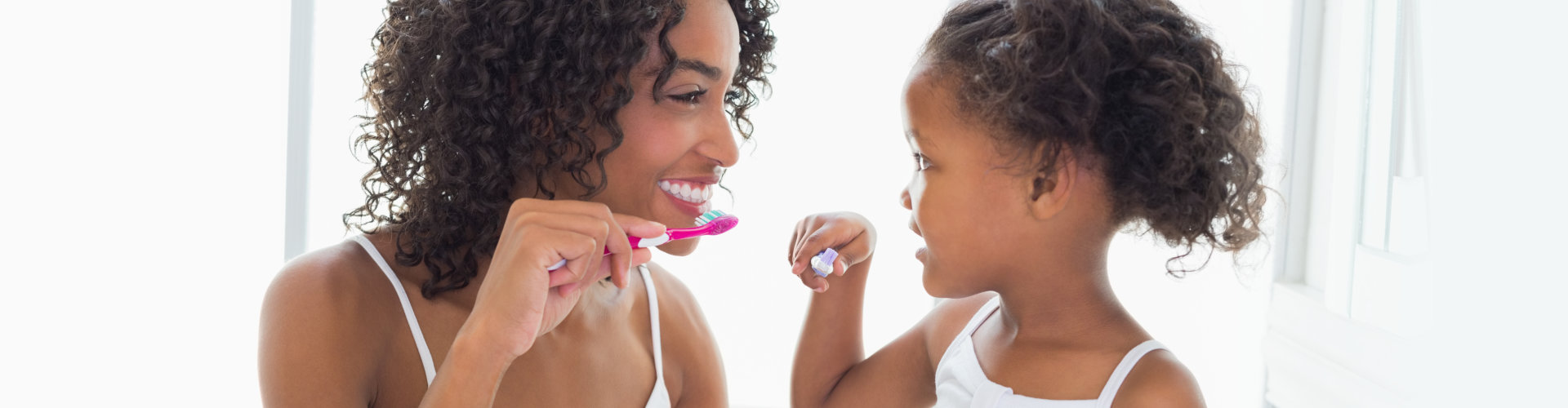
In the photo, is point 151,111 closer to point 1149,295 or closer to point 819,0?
point 819,0

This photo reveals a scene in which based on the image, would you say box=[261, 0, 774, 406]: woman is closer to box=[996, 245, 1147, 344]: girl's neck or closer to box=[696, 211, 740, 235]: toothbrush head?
box=[696, 211, 740, 235]: toothbrush head

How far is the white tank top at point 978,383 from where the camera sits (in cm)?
84

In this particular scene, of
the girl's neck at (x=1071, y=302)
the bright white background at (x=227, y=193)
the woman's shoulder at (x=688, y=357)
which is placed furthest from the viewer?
the bright white background at (x=227, y=193)

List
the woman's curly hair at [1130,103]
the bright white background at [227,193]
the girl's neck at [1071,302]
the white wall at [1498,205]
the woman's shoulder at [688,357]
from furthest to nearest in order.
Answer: the bright white background at [227,193] < the woman's shoulder at [688,357] < the girl's neck at [1071,302] < the woman's curly hair at [1130,103] < the white wall at [1498,205]

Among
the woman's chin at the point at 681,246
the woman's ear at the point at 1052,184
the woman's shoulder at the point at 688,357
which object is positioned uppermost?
the woman's ear at the point at 1052,184

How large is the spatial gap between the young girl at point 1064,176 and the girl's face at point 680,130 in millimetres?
148

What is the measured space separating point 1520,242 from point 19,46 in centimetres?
238

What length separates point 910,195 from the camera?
947 millimetres

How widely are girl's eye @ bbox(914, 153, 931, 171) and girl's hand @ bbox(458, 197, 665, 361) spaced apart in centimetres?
30

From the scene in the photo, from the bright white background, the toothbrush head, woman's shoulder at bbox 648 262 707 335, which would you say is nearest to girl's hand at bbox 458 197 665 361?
the toothbrush head

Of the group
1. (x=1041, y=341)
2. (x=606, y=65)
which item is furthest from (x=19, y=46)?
(x=1041, y=341)

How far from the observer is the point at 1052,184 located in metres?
0.86

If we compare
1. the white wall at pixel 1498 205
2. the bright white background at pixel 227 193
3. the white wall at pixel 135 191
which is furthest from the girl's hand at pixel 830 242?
the white wall at pixel 135 191

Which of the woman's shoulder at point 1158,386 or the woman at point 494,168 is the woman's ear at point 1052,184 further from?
the woman at point 494,168
